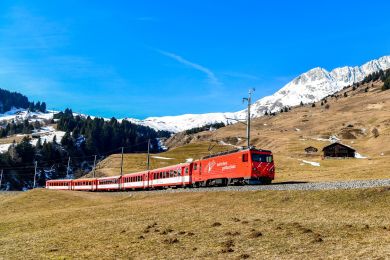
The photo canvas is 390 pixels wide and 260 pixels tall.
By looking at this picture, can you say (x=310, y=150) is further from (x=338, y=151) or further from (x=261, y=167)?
(x=261, y=167)

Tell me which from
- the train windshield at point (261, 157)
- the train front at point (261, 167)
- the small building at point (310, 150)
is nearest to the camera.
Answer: the train front at point (261, 167)

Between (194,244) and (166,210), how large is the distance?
1417cm

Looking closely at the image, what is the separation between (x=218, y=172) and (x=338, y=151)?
341ft

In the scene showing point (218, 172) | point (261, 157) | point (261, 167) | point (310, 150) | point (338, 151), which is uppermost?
point (310, 150)

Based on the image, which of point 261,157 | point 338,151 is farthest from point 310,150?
point 261,157

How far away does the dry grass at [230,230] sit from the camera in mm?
18359

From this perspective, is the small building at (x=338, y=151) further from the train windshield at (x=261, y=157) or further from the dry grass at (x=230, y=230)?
the dry grass at (x=230, y=230)

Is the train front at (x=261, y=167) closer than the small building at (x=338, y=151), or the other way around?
the train front at (x=261, y=167)

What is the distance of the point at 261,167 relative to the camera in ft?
152

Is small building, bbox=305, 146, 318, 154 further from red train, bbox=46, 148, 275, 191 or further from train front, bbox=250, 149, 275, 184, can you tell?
train front, bbox=250, 149, 275, 184

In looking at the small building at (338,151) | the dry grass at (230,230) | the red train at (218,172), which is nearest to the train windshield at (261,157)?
the red train at (218,172)

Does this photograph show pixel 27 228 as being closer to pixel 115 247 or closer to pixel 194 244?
pixel 115 247

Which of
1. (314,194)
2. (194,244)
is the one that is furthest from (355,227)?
(314,194)

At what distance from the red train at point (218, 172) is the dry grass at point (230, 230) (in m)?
9.14
